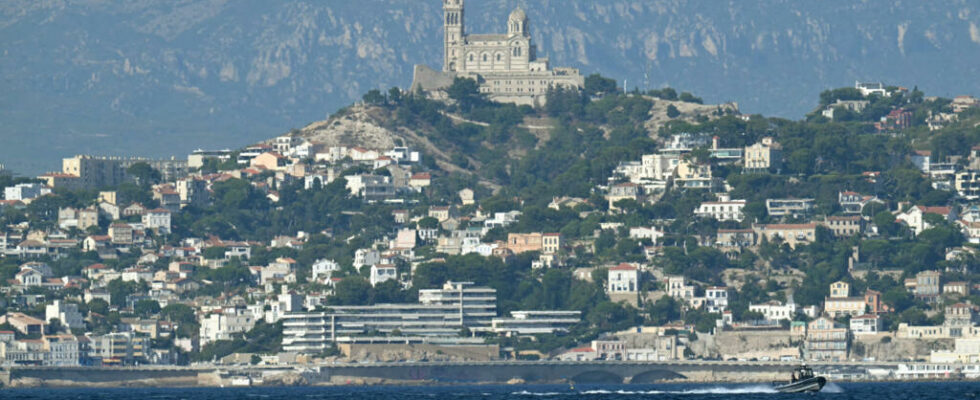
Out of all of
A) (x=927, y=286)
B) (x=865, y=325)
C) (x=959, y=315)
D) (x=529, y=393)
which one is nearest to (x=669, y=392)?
(x=529, y=393)

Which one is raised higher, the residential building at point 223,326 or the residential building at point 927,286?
the residential building at point 927,286

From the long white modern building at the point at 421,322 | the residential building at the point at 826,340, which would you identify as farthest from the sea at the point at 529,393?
the residential building at the point at 826,340

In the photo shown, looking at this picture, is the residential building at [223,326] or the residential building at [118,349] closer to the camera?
the residential building at [118,349]

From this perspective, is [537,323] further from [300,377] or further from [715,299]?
[300,377]

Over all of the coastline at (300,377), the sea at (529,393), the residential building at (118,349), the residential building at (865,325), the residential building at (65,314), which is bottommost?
the sea at (529,393)

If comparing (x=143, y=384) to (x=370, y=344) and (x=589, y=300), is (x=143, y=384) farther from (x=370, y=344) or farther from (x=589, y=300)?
(x=589, y=300)

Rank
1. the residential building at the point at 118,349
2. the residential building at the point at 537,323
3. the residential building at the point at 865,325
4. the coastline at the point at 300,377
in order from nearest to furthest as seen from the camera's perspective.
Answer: the coastline at the point at 300,377 → the residential building at the point at 865,325 → the residential building at the point at 118,349 → the residential building at the point at 537,323

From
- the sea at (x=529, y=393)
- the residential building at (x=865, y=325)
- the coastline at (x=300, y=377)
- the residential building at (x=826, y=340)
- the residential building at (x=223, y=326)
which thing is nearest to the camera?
the sea at (x=529, y=393)

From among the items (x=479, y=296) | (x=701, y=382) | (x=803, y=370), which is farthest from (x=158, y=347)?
(x=803, y=370)

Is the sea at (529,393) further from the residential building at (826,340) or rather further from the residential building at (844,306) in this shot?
the residential building at (844,306)
